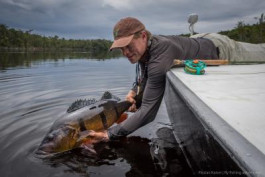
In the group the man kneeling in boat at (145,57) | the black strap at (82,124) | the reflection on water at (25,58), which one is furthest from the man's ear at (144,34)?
the reflection on water at (25,58)

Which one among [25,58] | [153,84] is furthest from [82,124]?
[25,58]

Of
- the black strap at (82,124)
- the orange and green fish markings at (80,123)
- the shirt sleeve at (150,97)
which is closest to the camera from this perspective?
the shirt sleeve at (150,97)

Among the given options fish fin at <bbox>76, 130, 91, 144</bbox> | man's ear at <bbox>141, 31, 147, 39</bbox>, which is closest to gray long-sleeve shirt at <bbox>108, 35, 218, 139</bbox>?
man's ear at <bbox>141, 31, 147, 39</bbox>

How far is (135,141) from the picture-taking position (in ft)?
12.9

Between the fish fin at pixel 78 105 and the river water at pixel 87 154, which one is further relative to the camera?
the fish fin at pixel 78 105

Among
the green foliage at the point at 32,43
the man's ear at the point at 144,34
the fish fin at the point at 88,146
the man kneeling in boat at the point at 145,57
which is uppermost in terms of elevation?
the green foliage at the point at 32,43

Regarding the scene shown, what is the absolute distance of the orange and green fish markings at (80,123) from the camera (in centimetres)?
321

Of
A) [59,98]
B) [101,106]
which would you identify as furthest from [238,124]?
[59,98]

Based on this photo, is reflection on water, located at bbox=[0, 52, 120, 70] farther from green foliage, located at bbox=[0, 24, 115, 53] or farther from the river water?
green foliage, located at bbox=[0, 24, 115, 53]

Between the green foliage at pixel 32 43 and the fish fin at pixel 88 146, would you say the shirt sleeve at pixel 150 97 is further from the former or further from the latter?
the green foliage at pixel 32 43

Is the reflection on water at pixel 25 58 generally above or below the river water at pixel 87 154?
above

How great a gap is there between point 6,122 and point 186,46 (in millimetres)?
3710

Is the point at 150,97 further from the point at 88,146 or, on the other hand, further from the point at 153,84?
the point at 88,146

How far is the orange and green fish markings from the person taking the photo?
10.5ft
